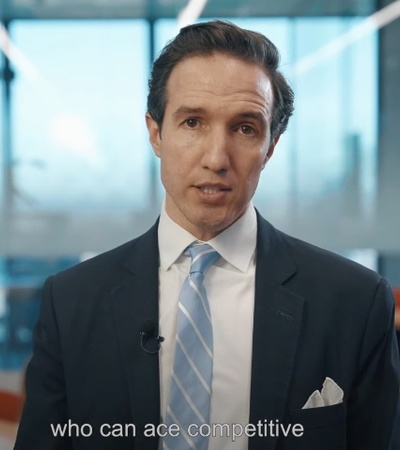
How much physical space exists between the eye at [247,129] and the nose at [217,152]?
4 centimetres

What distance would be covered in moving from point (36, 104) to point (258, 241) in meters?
1.86

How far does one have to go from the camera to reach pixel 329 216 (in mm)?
2994

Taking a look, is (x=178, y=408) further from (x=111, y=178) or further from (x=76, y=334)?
(x=111, y=178)

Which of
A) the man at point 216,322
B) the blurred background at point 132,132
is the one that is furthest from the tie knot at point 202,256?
the blurred background at point 132,132

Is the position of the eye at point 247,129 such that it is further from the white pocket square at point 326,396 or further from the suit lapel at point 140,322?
the white pocket square at point 326,396

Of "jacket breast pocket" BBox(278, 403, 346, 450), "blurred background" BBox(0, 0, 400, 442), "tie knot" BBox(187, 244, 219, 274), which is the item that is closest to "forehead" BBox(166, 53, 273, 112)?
"tie knot" BBox(187, 244, 219, 274)

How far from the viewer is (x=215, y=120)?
1.13m

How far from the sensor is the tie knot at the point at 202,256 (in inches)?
47.3

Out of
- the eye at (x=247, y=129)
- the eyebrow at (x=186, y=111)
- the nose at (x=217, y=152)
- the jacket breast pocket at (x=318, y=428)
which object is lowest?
the jacket breast pocket at (x=318, y=428)

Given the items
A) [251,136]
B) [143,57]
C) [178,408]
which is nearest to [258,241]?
[251,136]

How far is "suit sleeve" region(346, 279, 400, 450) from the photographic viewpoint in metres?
1.19

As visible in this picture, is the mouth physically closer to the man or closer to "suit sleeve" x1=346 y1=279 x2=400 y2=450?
the man

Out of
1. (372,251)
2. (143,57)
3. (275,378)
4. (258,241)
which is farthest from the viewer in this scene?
(372,251)

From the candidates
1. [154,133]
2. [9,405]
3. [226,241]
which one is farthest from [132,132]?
[226,241]
